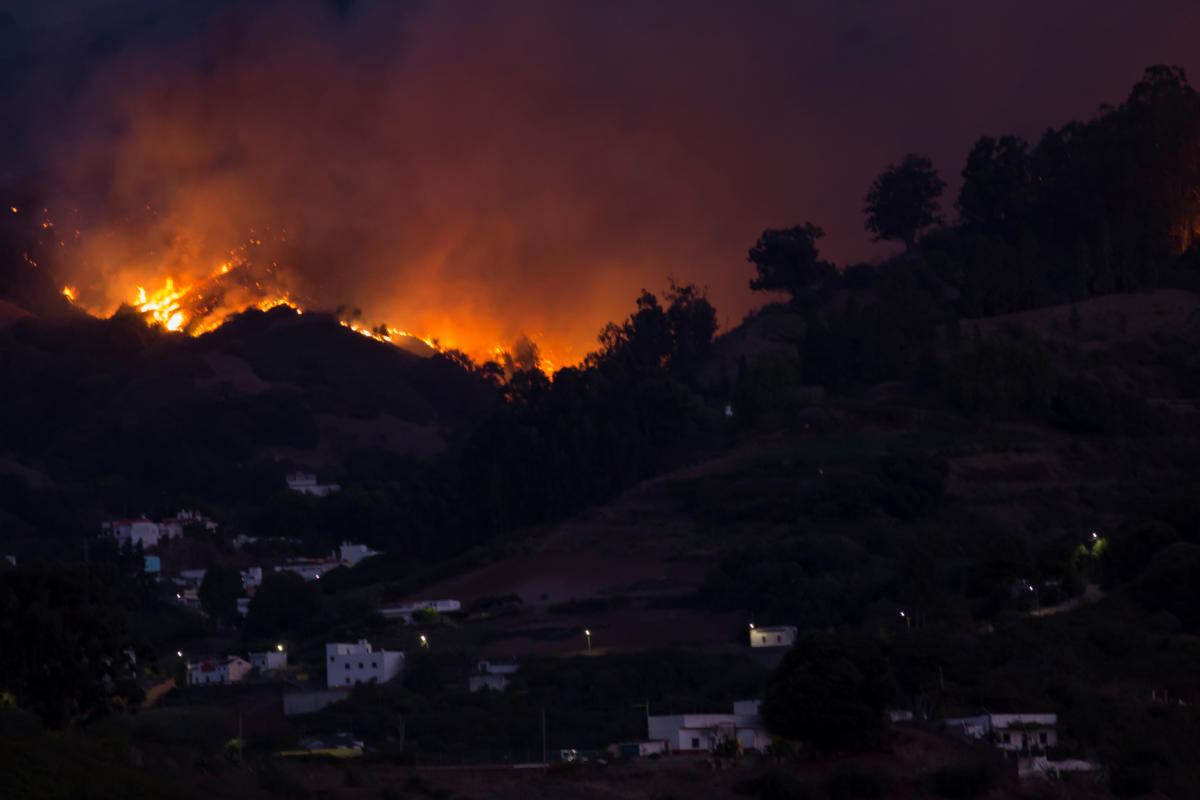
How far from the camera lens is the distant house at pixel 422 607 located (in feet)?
230

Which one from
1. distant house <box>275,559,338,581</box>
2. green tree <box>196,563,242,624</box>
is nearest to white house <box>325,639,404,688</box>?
green tree <box>196,563,242,624</box>

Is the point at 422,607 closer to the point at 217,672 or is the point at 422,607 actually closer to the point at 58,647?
the point at 217,672

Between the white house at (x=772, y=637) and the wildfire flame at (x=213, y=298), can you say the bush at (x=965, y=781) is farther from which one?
the wildfire flame at (x=213, y=298)

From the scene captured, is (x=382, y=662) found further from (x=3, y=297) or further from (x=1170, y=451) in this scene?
(x=3, y=297)

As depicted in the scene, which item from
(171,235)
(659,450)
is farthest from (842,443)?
(171,235)

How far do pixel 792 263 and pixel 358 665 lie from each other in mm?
66746

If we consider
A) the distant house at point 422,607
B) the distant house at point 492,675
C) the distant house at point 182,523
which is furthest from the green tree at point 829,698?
the distant house at point 182,523

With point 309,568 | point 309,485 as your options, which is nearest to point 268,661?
point 309,568

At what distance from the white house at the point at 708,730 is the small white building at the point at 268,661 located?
77.9ft

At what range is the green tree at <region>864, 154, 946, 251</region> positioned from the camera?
398 ft

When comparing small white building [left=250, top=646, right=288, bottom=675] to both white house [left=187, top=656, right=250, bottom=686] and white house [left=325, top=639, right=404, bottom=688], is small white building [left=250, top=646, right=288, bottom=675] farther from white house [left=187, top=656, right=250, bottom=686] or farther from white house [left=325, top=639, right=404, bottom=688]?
white house [left=325, top=639, right=404, bottom=688]

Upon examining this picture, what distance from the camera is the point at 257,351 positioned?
5910 inches

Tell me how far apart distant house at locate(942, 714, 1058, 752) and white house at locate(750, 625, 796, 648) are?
16.6 metres

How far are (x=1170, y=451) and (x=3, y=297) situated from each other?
112276 millimetres
